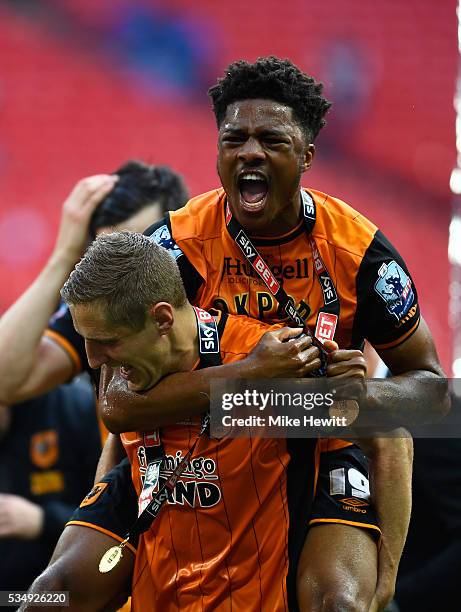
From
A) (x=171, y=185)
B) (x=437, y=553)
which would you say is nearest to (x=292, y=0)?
(x=171, y=185)

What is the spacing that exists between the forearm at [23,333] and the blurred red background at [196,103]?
15.6 feet

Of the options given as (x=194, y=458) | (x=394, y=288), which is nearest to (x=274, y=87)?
(x=394, y=288)

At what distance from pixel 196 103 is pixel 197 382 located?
6.89 meters

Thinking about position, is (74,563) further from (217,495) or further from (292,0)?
(292,0)

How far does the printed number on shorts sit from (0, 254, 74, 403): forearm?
177cm

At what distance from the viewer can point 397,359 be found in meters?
3.59

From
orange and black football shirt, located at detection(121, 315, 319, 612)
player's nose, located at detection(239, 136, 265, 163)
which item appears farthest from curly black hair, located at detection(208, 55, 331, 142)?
orange and black football shirt, located at detection(121, 315, 319, 612)

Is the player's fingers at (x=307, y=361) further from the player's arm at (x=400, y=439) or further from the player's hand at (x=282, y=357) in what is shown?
the player's arm at (x=400, y=439)

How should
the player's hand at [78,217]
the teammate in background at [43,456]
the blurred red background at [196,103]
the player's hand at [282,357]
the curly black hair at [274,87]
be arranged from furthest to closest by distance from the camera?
1. the blurred red background at [196,103]
2. the teammate in background at [43,456]
3. the player's hand at [78,217]
4. the curly black hair at [274,87]
5. the player's hand at [282,357]

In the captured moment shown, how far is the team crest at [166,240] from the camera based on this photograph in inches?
142

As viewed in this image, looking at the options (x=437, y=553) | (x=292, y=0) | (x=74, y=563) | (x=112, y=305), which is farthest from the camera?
(x=292, y=0)

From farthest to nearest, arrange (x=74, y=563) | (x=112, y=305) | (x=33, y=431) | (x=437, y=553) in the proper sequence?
1. (x=33, y=431)
2. (x=437, y=553)
3. (x=74, y=563)
4. (x=112, y=305)

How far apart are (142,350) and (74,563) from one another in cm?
77

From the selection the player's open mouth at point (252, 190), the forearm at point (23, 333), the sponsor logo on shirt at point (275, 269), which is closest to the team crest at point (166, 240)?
the sponsor logo on shirt at point (275, 269)
